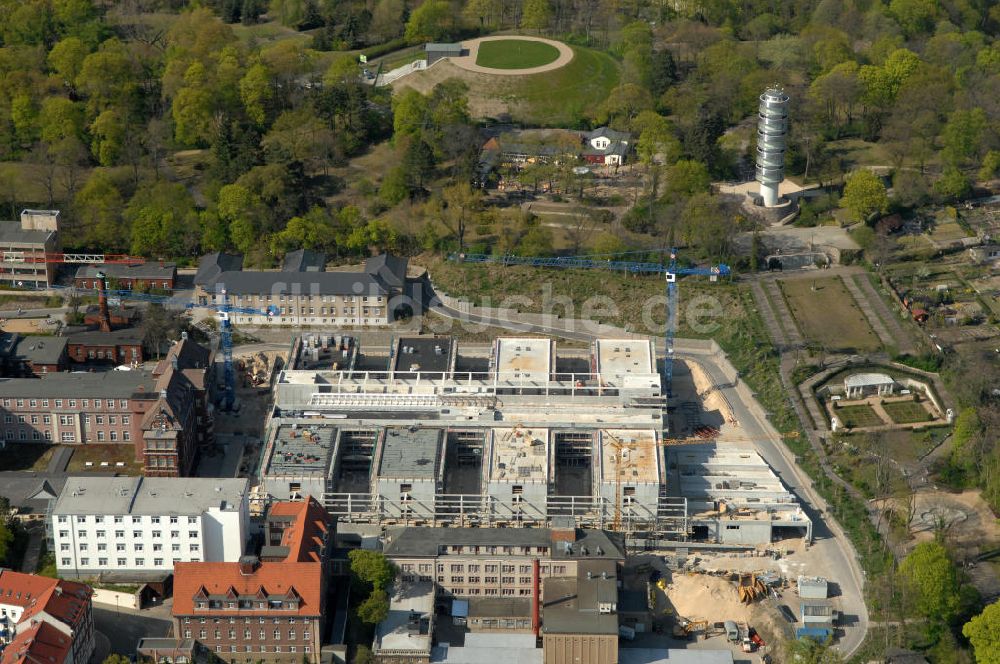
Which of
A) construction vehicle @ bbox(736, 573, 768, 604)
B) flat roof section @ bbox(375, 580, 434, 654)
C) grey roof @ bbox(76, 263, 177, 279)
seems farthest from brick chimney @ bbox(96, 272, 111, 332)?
construction vehicle @ bbox(736, 573, 768, 604)

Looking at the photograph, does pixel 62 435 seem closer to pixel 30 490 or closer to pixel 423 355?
pixel 30 490

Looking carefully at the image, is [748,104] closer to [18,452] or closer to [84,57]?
[84,57]

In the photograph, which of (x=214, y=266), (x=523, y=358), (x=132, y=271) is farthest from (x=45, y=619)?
(x=132, y=271)

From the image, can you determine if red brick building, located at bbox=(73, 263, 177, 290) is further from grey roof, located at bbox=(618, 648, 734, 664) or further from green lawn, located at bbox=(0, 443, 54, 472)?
grey roof, located at bbox=(618, 648, 734, 664)

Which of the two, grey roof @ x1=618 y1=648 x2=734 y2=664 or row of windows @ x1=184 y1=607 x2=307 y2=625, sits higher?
row of windows @ x1=184 y1=607 x2=307 y2=625

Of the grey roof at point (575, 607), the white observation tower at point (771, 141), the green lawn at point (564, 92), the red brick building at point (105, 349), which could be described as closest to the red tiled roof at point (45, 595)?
the grey roof at point (575, 607)
